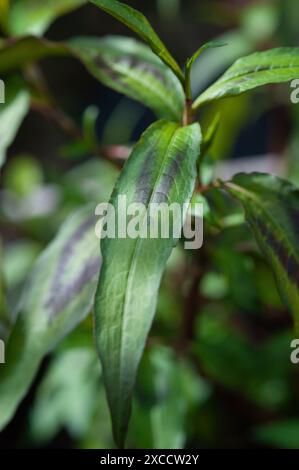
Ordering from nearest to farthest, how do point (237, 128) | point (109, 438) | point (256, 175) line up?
1. point (256, 175)
2. point (109, 438)
3. point (237, 128)

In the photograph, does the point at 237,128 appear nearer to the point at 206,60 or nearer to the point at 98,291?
the point at 206,60

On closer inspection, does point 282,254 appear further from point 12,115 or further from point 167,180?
point 12,115

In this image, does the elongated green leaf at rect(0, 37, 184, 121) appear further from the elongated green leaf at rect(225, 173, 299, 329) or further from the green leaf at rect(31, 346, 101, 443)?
the green leaf at rect(31, 346, 101, 443)

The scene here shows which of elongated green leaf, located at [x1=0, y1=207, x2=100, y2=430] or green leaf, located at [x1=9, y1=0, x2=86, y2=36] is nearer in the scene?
elongated green leaf, located at [x1=0, y1=207, x2=100, y2=430]

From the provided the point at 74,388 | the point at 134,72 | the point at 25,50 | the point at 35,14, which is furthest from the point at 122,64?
the point at 74,388

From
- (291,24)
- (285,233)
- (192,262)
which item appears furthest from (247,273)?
(291,24)

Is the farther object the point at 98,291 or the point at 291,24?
the point at 291,24

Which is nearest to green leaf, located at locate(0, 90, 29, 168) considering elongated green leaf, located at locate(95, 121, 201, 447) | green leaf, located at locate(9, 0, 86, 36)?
green leaf, located at locate(9, 0, 86, 36)
